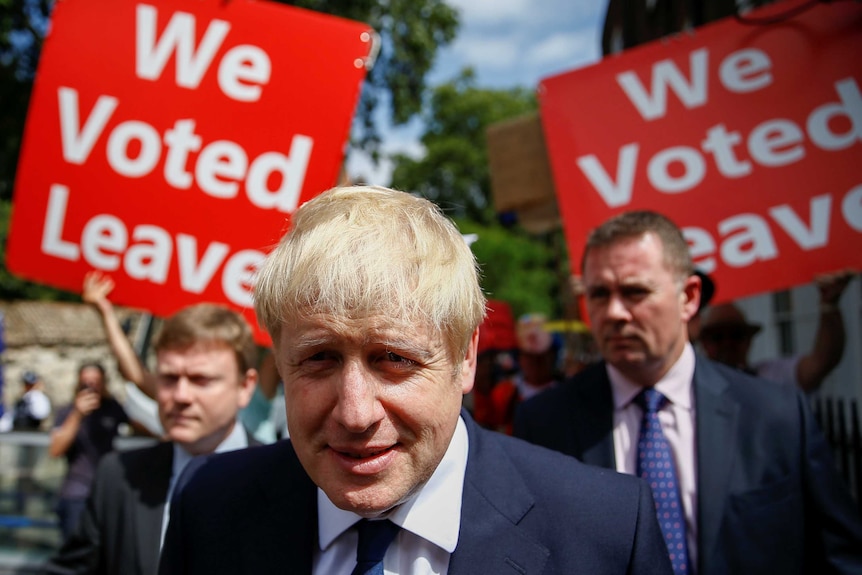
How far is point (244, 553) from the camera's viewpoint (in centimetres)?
155

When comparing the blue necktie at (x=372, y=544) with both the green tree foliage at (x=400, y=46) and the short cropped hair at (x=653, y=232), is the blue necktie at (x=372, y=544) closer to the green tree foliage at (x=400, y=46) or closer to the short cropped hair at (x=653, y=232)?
the short cropped hair at (x=653, y=232)

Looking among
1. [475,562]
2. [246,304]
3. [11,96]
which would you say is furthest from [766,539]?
[11,96]

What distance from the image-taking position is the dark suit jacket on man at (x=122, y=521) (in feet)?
7.61

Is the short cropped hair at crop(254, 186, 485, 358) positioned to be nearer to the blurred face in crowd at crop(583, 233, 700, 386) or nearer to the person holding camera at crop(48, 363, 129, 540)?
the blurred face in crowd at crop(583, 233, 700, 386)

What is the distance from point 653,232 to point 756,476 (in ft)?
2.73

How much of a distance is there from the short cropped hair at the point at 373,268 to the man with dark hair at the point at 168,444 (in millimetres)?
1183

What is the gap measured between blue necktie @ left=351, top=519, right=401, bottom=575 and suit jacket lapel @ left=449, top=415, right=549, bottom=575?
0.14 meters

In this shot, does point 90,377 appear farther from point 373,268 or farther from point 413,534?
point 373,268

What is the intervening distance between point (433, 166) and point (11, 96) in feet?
114

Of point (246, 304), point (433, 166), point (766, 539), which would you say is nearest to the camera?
point (766, 539)

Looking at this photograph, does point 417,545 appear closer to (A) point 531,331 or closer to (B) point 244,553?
(B) point 244,553

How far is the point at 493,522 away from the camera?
1537 millimetres

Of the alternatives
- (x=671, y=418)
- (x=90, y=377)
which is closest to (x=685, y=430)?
(x=671, y=418)

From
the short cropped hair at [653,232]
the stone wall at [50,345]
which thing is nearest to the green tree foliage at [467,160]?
the stone wall at [50,345]
